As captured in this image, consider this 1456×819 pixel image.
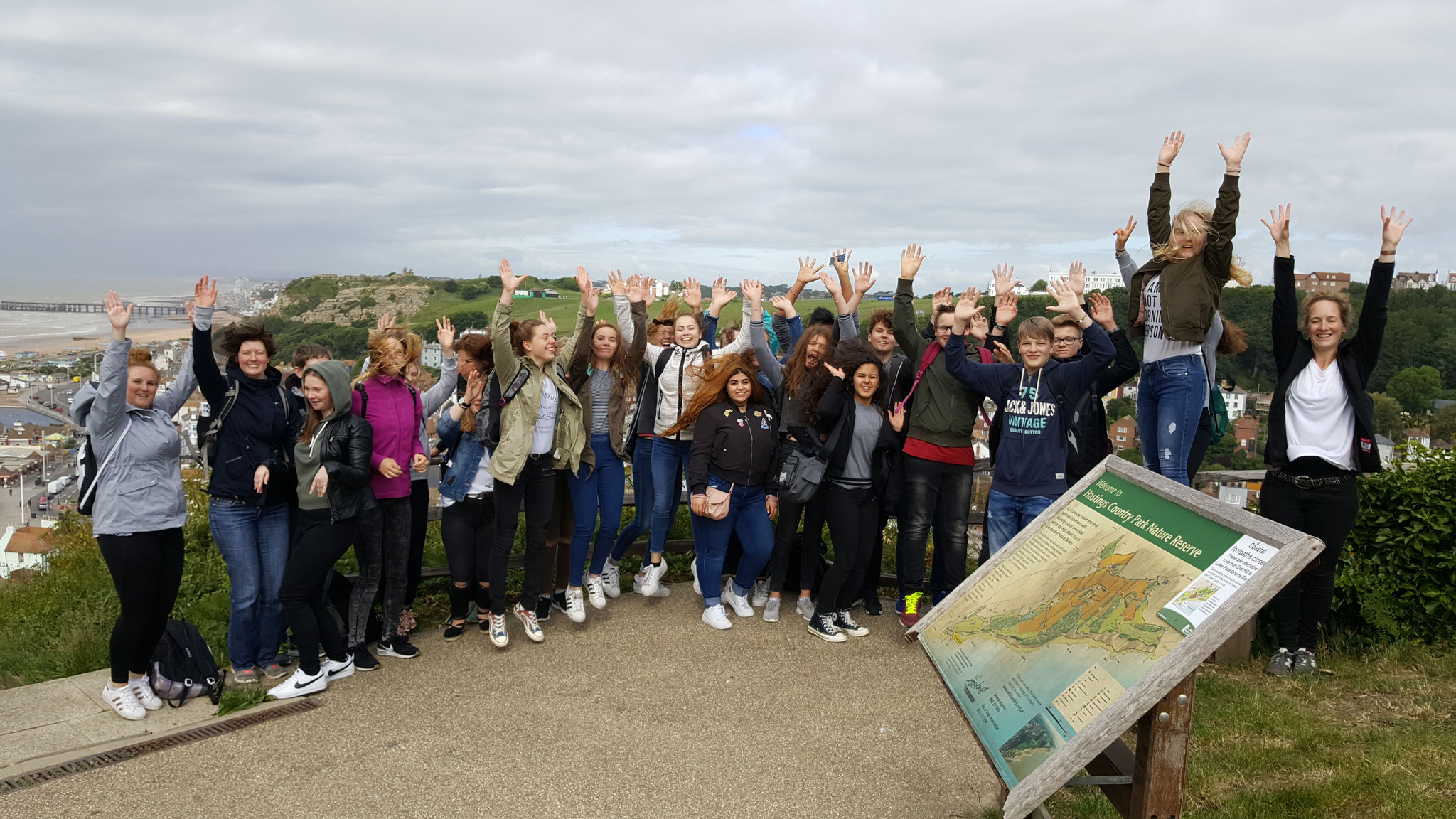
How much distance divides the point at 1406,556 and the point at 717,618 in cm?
451

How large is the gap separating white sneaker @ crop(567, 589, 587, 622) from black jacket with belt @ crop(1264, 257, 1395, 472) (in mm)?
4509

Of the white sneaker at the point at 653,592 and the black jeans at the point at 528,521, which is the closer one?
the black jeans at the point at 528,521

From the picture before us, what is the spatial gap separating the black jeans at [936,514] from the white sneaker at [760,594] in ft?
3.64

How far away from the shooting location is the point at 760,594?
669 cm

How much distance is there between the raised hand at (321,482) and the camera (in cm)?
478

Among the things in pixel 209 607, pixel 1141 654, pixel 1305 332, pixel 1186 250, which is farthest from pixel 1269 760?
pixel 209 607

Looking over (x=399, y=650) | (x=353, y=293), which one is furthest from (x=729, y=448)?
(x=353, y=293)

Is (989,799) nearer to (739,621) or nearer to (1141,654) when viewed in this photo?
(1141,654)

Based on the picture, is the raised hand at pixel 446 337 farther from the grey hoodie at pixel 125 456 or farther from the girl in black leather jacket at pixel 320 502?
the grey hoodie at pixel 125 456

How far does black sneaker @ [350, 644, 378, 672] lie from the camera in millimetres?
5312

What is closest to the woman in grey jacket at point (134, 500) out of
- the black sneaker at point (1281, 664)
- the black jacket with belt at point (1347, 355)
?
the black jacket with belt at point (1347, 355)

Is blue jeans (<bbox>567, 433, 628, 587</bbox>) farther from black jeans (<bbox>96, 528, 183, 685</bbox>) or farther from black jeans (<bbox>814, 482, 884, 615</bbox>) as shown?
black jeans (<bbox>96, 528, 183, 685</bbox>)

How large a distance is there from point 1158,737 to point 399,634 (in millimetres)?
4615

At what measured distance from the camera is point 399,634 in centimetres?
566
